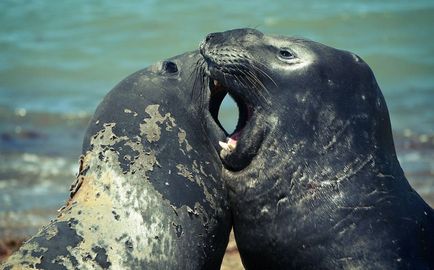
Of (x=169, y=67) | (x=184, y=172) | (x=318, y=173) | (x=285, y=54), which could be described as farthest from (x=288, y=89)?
(x=169, y=67)

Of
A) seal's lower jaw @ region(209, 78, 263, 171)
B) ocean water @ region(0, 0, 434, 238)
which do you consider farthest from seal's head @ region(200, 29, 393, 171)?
ocean water @ region(0, 0, 434, 238)

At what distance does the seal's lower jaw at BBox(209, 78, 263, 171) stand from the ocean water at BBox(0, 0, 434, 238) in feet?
14.0

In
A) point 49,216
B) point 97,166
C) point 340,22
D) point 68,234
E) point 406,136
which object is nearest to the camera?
point 68,234

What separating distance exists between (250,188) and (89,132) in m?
1.05

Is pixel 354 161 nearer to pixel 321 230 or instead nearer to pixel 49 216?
pixel 321 230

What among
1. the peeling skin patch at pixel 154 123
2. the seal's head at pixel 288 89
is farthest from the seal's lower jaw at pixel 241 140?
the peeling skin patch at pixel 154 123

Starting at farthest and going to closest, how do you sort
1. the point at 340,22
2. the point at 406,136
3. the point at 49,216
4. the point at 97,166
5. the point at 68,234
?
1. the point at 340,22
2. the point at 406,136
3. the point at 49,216
4. the point at 97,166
5. the point at 68,234

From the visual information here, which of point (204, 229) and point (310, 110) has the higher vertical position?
point (310, 110)

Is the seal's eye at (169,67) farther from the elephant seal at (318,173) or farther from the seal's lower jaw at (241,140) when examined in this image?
the elephant seal at (318,173)

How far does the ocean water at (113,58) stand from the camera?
1152 centimetres

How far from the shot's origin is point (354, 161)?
541 cm

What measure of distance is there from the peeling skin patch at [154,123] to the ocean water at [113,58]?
13.6ft

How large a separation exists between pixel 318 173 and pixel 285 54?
2.49 ft

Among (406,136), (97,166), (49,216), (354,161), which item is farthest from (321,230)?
(406,136)
